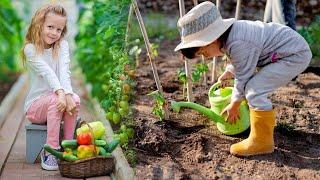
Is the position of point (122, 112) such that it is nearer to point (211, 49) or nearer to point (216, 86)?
point (216, 86)

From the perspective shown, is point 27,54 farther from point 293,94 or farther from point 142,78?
point 293,94

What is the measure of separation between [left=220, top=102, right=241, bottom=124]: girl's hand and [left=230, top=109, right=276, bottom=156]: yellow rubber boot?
0.52 feet

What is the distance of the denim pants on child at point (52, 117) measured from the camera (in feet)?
14.2

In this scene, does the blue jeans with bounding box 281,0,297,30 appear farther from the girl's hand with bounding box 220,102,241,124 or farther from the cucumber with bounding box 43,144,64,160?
the cucumber with bounding box 43,144,64,160

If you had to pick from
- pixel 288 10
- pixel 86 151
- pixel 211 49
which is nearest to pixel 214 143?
pixel 211 49

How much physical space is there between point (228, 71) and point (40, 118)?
123 centimetres

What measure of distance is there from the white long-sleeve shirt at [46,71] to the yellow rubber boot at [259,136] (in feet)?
3.68

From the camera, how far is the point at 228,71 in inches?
179

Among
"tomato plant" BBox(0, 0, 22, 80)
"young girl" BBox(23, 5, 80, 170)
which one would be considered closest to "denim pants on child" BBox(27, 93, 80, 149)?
"young girl" BBox(23, 5, 80, 170)

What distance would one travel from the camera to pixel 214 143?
4.48m

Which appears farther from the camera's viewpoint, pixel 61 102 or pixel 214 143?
pixel 214 143

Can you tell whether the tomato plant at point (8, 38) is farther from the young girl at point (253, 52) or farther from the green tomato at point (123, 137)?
the young girl at point (253, 52)

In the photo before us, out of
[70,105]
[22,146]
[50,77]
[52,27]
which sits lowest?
[22,146]

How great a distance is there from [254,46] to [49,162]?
4.69 ft
